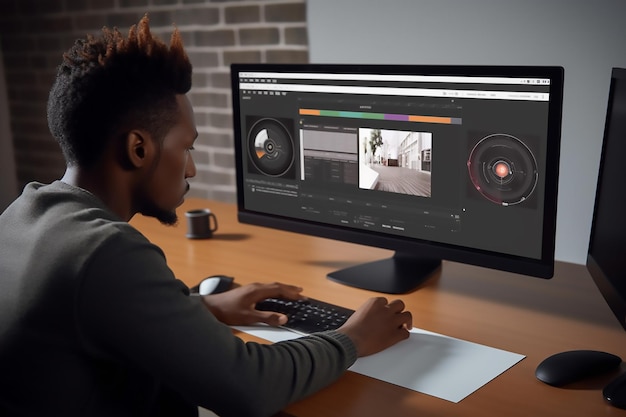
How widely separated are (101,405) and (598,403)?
72cm

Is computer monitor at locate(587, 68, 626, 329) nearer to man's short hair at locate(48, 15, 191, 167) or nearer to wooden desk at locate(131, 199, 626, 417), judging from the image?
wooden desk at locate(131, 199, 626, 417)

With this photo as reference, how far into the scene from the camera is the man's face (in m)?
1.18

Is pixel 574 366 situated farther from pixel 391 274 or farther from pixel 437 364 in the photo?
pixel 391 274

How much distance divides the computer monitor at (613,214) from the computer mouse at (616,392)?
0.31ft

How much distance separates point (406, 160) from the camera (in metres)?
1.52

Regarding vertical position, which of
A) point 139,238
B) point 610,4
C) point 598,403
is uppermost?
point 610,4

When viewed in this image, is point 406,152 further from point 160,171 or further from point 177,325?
point 177,325

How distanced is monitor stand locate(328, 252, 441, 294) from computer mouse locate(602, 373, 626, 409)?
513mm

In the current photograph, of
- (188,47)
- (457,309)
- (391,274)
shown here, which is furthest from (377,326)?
(188,47)

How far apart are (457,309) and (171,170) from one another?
2.07 ft

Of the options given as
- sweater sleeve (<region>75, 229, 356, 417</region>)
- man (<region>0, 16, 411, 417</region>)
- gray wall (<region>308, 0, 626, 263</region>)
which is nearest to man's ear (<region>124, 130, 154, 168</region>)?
man (<region>0, 16, 411, 417</region>)

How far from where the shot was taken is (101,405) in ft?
3.55

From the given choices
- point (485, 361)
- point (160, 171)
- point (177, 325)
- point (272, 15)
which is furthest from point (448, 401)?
point (272, 15)

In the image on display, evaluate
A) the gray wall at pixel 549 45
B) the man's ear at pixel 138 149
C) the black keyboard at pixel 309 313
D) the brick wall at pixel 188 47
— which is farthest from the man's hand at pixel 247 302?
the brick wall at pixel 188 47
